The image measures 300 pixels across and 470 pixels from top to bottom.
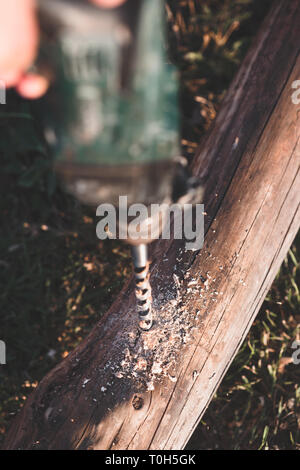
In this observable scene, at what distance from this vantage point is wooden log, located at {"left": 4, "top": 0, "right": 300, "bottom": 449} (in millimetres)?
1258

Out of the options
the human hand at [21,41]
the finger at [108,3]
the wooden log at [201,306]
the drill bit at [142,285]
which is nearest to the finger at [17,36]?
the human hand at [21,41]

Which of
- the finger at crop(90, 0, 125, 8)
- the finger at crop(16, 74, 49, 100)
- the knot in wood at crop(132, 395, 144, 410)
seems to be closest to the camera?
the finger at crop(90, 0, 125, 8)

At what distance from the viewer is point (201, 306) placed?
1.34 metres

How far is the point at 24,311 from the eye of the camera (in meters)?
2.02

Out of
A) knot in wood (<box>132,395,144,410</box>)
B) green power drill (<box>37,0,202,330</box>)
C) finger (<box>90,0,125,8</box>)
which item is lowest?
knot in wood (<box>132,395,144,410</box>)

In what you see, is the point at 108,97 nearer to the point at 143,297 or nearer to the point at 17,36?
the point at 17,36

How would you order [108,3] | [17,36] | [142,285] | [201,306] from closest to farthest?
[108,3] < [17,36] < [142,285] < [201,306]

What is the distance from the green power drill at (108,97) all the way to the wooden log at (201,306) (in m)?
0.56

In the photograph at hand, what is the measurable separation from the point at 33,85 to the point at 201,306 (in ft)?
2.84

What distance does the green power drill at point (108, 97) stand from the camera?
0.74 metres

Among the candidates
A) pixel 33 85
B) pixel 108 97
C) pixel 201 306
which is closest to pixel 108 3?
pixel 108 97

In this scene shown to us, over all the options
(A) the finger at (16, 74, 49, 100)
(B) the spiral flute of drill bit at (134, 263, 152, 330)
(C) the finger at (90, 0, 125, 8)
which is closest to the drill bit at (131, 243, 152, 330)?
(B) the spiral flute of drill bit at (134, 263, 152, 330)

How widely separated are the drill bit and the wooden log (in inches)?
2.1

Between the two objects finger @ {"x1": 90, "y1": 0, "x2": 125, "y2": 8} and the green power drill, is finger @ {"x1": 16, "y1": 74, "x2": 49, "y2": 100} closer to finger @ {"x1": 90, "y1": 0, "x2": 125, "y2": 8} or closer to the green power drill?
the green power drill
